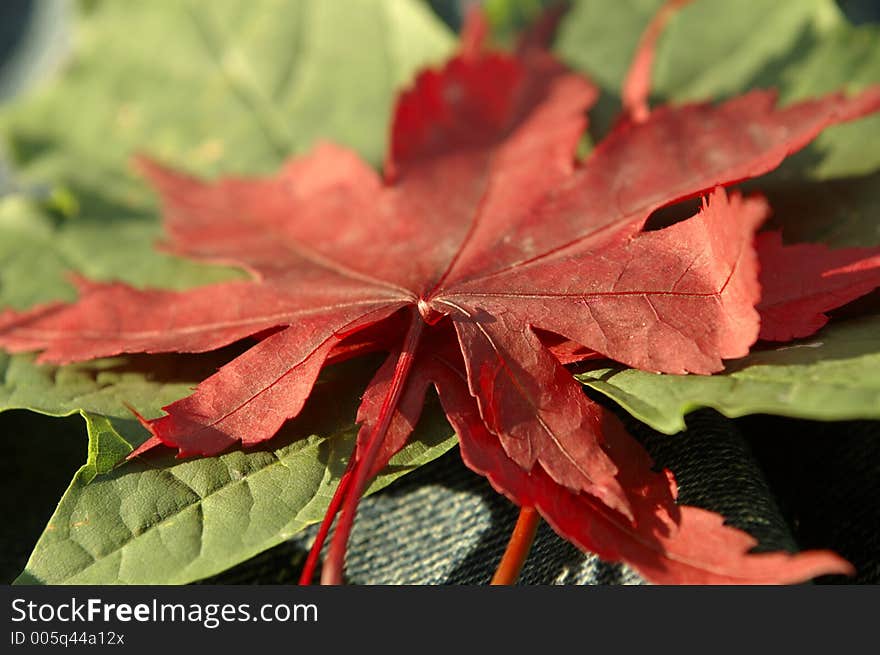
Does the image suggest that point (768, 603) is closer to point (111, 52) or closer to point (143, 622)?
point (143, 622)

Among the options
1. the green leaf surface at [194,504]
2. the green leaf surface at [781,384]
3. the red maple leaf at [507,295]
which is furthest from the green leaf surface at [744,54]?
the green leaf surface at [194,504]

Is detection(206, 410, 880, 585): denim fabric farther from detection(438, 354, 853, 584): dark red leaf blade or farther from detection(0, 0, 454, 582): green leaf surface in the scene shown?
detection(0, 0, 454, 582): green leaf surface

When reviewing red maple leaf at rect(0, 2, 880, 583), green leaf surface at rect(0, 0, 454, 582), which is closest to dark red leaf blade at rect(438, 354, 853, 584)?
red maple leaf at rect(0, 2, 880, 583)

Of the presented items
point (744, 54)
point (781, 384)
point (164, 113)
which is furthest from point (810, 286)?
point (164, 113)

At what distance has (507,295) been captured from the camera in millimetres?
443

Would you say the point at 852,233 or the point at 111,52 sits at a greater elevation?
the point at 111,52

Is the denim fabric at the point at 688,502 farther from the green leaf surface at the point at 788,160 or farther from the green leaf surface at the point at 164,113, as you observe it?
the green leaf surface at the point at 164,113

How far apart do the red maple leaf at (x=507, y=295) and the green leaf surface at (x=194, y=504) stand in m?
0.02

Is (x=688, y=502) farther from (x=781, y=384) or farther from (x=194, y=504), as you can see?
(x=194, y=504)

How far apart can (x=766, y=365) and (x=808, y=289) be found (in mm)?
52

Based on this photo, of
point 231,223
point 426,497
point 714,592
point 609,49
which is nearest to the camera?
point 714,592

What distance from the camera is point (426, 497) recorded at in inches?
19.8

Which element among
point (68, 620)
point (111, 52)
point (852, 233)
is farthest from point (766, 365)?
point (111, 52)

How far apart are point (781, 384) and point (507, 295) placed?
13 centimetres
